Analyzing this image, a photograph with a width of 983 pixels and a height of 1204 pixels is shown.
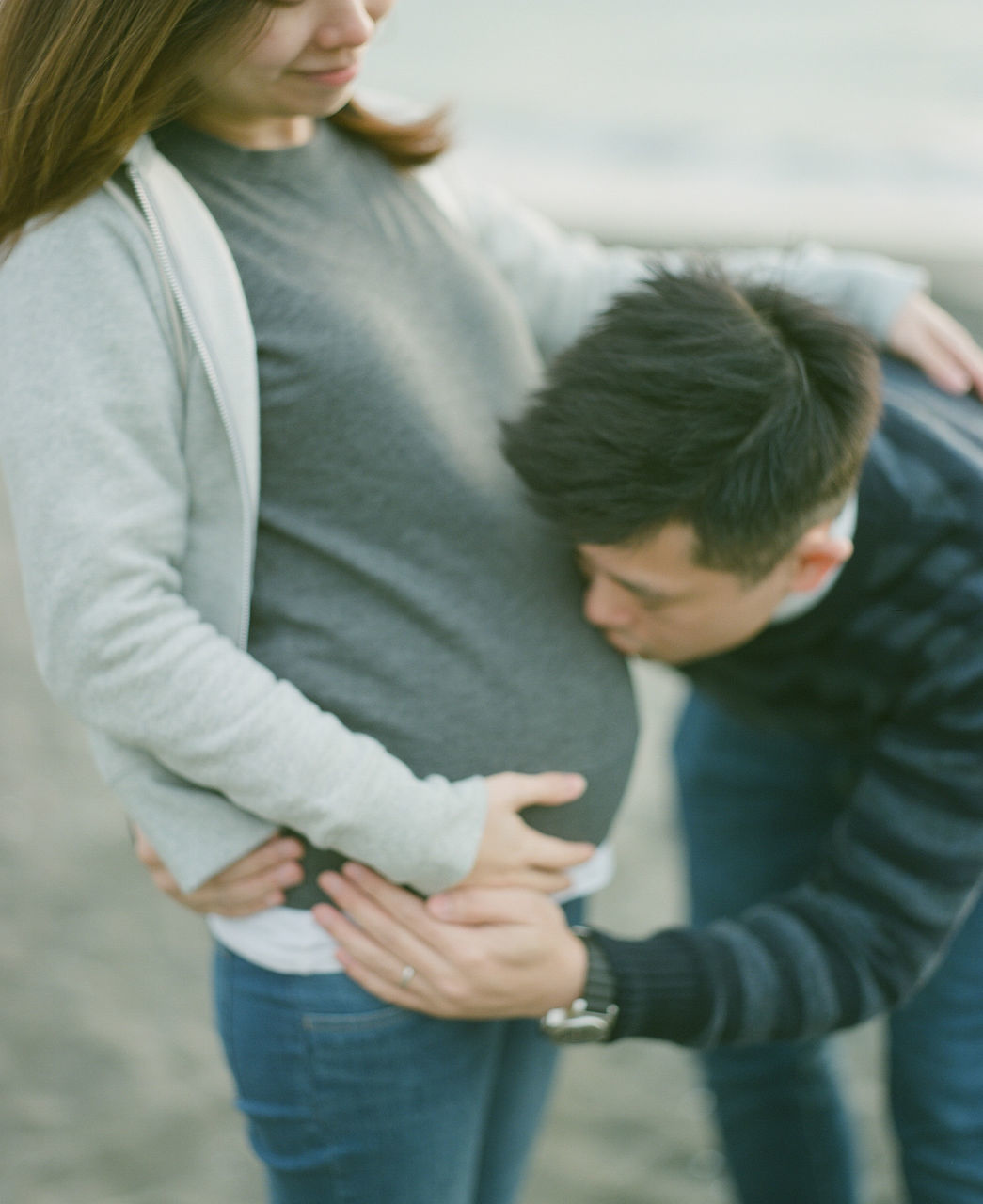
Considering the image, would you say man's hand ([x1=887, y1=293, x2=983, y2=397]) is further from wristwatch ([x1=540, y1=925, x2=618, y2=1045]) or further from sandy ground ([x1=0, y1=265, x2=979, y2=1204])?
sandy ground ([x1=0, y1=265, x2=979, y2=1204])

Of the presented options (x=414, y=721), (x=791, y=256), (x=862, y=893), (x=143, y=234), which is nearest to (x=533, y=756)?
(x=414, y=721)

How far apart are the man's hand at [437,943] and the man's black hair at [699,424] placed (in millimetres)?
438

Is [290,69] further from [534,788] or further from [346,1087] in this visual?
[346,1087]

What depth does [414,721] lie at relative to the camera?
1.27 meters

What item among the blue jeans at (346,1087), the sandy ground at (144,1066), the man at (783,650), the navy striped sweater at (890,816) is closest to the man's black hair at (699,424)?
the man at (783,650)

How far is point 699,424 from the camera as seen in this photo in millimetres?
1287

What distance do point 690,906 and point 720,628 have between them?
0.85 metres

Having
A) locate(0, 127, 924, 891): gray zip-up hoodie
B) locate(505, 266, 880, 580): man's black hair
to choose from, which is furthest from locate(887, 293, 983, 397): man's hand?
locate(0, 127, 924, 891): gray zip-up hoodie

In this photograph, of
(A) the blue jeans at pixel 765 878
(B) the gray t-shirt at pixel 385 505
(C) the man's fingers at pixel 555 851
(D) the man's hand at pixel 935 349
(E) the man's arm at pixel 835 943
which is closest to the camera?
(B) the gray t-shirt at pixel 385 505

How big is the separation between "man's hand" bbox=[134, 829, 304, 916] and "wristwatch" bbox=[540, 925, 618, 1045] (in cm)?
37

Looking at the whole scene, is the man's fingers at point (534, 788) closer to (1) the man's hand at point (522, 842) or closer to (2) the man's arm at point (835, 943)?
(1) the man's hand at point (522, 842)

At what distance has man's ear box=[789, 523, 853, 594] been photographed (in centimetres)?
140

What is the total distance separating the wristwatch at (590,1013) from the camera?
1.42m

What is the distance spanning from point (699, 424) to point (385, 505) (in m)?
0.35
